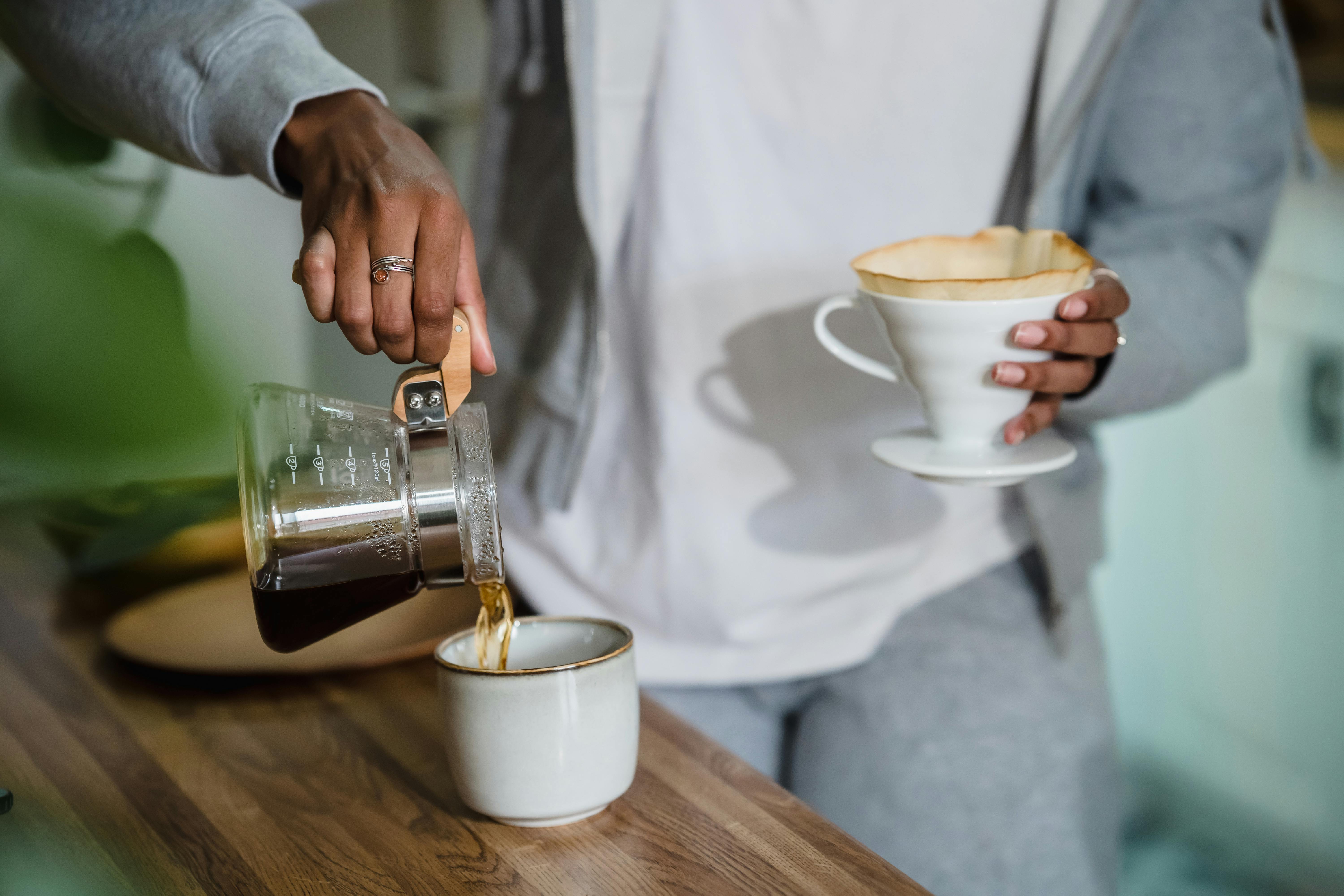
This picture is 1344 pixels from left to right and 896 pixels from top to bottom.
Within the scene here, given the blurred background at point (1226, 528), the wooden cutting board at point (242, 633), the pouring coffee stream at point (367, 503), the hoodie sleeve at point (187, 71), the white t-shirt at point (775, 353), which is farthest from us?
the blurred background at point (1226, 528)

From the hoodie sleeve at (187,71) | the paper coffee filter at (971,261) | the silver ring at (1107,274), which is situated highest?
the hoodie sleeve at (187,71)

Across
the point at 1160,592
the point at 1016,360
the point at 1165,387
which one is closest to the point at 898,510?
the point at 1165,387

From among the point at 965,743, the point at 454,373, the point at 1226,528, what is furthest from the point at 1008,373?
the point at 1226,528

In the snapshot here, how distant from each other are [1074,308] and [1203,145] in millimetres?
432

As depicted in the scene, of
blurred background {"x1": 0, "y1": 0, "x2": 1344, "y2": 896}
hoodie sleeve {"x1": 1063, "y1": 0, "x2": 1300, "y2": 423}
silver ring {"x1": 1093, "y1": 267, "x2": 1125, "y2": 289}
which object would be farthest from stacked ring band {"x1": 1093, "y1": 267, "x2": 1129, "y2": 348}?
blurred background {"x1": 0, "y1": 0, "x2": 1344, "y2": 896}

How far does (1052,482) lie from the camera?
3.00 ft

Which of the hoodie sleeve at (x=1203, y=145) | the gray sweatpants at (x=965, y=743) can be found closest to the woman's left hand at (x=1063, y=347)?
the hoodie sleeve at (x=1203, y=145)

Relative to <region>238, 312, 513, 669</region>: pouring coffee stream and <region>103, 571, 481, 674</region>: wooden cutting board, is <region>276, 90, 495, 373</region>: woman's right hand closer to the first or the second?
<region>238, 312, 513, 669</region>: pouring coffee stream

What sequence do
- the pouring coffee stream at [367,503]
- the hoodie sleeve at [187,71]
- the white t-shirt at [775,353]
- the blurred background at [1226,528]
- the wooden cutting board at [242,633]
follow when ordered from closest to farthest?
the pouring coffee stream at [367,503] < the hoodie sleeve at [187,71] < the wooden cutting board at [242,633] < the white t-shirt at [775,353] < the blurred background at [1226,528]

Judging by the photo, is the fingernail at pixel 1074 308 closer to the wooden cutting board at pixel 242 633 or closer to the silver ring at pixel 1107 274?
the silver ring at pixel 1107 274

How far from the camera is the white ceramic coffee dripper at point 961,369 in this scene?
1.87ft

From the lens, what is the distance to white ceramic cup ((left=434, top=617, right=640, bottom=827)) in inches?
19.8

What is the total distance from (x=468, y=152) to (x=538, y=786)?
1.85 metres

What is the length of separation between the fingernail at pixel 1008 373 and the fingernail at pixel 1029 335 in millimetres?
16
